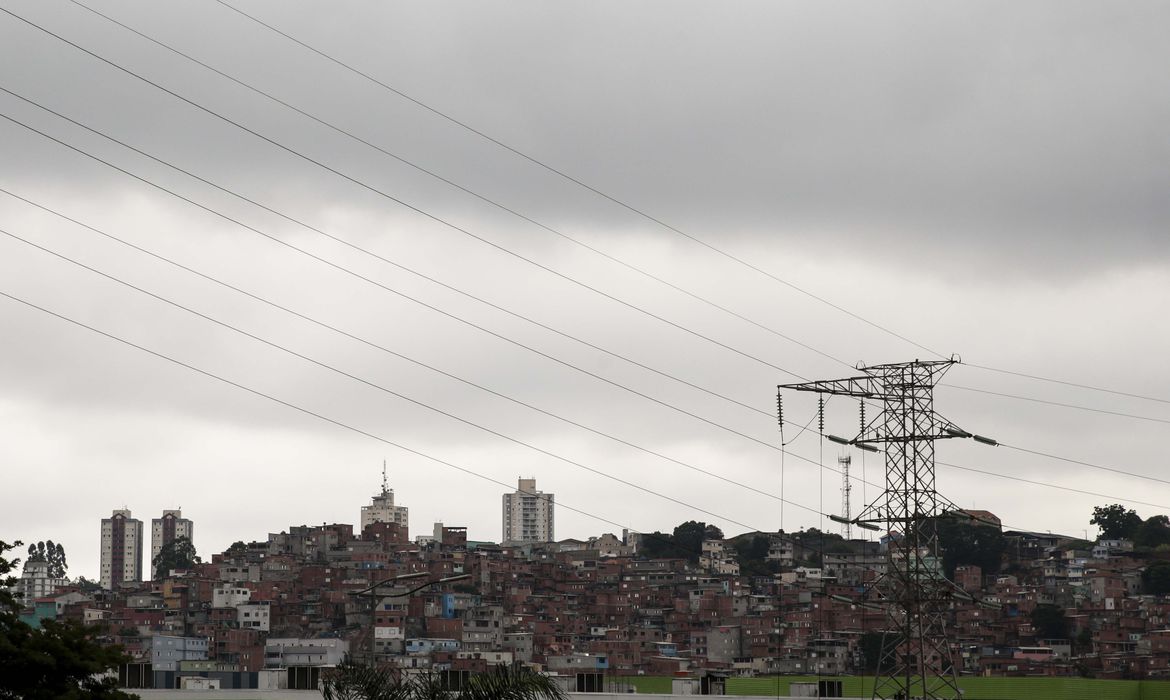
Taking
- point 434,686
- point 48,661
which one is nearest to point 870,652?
point 48,661

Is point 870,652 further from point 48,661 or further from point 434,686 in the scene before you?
point 434,686

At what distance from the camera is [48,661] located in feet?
94.5

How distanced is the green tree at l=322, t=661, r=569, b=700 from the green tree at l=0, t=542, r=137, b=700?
18.5 ft

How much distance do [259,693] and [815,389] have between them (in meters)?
24.2

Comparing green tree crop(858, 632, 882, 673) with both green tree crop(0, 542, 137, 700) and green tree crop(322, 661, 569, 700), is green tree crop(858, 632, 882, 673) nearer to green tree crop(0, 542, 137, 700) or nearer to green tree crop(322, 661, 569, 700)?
green tree crop(0, 542, 137, 700)

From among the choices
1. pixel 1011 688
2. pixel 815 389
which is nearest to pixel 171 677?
pixel 1011 688

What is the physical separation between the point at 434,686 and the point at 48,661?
24.6 feet

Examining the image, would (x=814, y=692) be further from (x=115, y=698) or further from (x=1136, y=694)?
(x=115, y=698)

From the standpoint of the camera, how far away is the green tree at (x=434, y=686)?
2431cm

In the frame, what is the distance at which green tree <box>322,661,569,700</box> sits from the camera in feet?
79.8

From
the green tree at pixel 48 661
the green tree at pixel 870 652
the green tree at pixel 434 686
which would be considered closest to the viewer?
the green tree at pixel 434 686

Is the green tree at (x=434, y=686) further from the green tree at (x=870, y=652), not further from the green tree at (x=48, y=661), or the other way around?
the green tree at (x=870, y=652)

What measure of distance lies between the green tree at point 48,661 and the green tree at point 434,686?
5.62 m

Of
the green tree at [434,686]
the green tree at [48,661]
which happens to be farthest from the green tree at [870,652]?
the green tree at [434,686]
